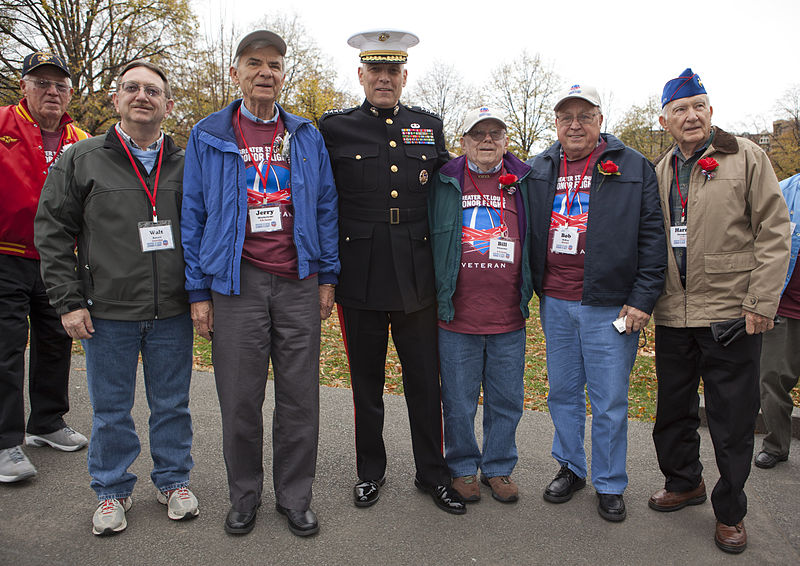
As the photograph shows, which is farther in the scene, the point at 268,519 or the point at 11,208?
the point at 11,208

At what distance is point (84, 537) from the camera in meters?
3.06

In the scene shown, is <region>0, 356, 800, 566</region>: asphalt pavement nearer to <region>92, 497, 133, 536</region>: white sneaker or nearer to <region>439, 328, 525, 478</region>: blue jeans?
<region>92, 497, 133, 536</region>: white sneaker

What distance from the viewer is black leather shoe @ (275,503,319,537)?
314 centimetres

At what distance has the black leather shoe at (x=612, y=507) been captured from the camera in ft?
11.0

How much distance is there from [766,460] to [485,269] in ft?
8.13

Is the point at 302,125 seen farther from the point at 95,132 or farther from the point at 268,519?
the point at 95,132

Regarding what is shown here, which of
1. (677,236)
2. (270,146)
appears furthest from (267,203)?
(677,236)

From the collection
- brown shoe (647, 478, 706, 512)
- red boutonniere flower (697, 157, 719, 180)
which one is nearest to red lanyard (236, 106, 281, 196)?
red boutonniere flower (697, 157, 719, 180)

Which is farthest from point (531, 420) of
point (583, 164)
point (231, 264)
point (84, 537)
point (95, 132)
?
point (95, 132)

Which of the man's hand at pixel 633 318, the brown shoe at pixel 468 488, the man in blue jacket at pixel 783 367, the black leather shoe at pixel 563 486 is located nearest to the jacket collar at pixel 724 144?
the man's hand at pixel 633 318

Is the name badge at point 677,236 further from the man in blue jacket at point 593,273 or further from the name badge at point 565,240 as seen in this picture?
the name badge at point 565,240

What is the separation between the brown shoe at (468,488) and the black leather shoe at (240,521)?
1.21m

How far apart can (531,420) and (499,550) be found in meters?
1.97

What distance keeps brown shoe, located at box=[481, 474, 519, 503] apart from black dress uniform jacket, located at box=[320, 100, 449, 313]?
46.2 inches
